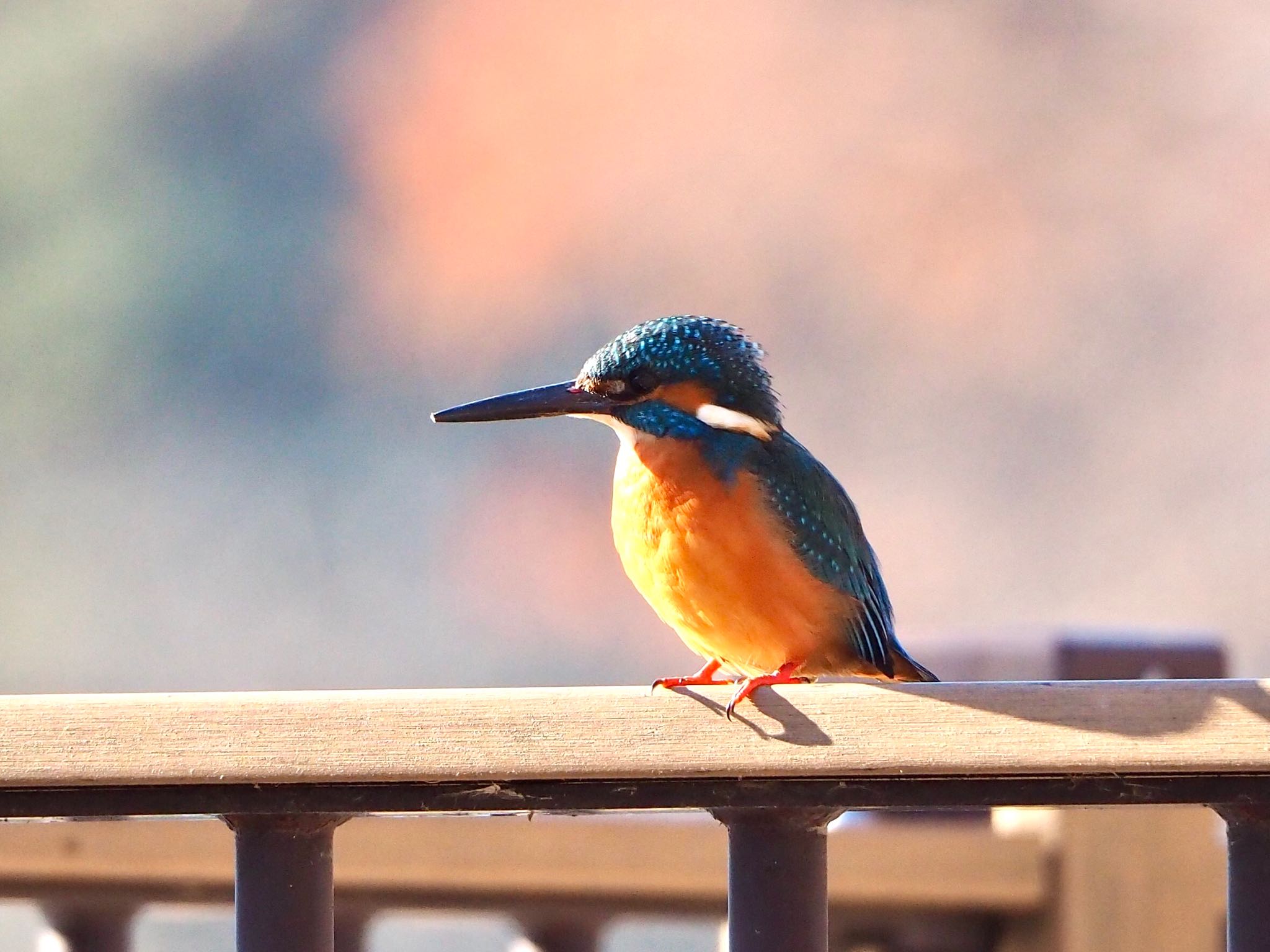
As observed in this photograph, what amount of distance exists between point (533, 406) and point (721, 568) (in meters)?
0.17

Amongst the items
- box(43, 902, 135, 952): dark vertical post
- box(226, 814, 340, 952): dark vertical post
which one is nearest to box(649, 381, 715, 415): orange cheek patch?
box(226, 814, 340, 952): dark vertical post

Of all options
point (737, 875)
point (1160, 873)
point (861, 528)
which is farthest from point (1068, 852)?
point (737, 875)

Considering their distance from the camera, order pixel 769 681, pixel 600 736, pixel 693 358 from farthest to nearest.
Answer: pixel 693 358 → pixel 769 681 → pixel 600 736

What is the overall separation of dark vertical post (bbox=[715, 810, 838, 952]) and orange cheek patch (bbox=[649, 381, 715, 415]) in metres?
0.40

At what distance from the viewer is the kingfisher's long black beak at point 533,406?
80 cm

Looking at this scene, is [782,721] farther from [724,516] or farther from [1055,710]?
[724,516]

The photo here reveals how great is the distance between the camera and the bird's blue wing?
958 mm

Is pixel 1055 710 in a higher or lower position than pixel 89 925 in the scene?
higher

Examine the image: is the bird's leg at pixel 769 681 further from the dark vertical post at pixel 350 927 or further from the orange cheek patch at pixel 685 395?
the dark vertical post at pixel 350 927

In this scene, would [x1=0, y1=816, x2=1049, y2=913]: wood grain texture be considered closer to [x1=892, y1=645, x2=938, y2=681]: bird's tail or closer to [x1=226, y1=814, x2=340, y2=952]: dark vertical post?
[x1=892, y1=645, x2=938, y2=681]: bird's tail

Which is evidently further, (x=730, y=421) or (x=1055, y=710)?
(x=730, y=421)

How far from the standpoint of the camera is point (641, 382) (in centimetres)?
94

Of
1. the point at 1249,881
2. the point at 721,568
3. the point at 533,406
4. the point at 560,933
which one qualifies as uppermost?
the point at 533,406

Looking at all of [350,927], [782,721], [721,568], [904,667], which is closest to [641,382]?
[721,568]
